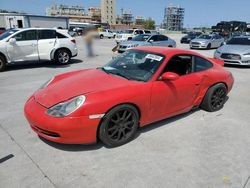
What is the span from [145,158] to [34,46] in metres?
7.72

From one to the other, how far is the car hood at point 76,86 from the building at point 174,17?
13326cm

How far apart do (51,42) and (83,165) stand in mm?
7842

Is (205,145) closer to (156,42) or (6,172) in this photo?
(6,172)

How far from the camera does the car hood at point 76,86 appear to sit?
3131 mm

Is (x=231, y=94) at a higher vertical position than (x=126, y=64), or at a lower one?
lower

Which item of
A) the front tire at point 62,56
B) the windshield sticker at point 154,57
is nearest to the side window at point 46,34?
the front tire at point 62,56

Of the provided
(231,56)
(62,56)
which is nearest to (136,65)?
(62,56)

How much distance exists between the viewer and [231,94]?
20.3 feet

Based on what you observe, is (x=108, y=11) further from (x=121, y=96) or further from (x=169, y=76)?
(x=121, y=96)

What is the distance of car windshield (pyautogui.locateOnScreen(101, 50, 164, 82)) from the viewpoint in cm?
364

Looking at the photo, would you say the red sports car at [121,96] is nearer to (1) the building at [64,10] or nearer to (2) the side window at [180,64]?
(2) the side window at [180,64]

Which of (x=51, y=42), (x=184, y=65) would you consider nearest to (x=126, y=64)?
(x=184, y=65)

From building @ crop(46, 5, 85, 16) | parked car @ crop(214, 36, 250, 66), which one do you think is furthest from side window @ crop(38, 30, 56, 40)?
building @ crop(46, 5, 85, 16)

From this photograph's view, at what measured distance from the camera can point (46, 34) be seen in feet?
31.3
